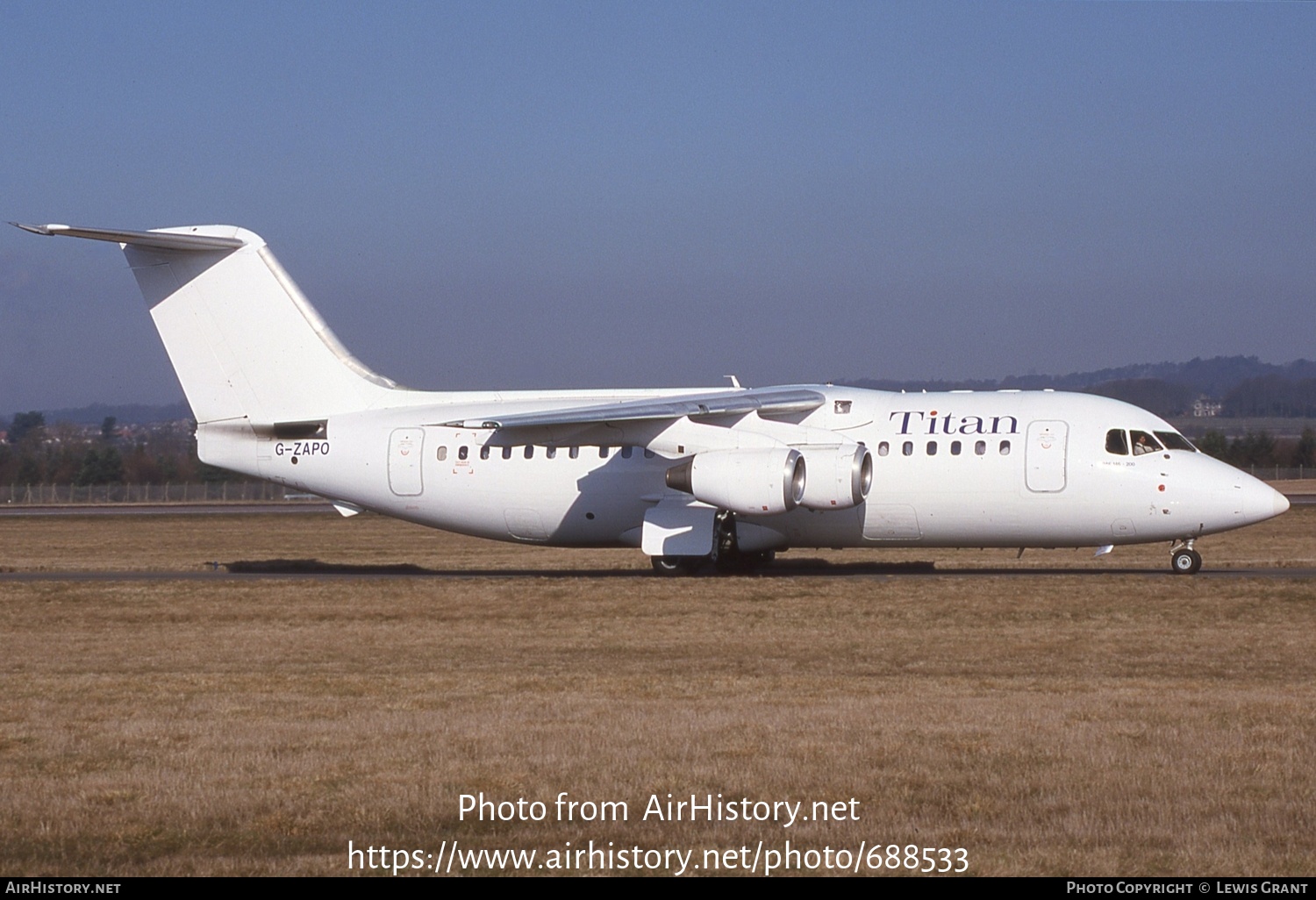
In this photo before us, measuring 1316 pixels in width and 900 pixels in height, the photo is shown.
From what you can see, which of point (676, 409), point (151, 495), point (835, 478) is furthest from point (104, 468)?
point (835, 478)

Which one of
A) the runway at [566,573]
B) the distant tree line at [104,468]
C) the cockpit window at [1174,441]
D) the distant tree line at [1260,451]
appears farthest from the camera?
the distant tree line at [104,468]

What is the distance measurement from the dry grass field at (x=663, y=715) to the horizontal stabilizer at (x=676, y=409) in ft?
8.14

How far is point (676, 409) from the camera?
22.6 m

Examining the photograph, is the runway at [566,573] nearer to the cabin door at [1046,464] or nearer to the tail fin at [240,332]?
the cabin door at [1046,464]

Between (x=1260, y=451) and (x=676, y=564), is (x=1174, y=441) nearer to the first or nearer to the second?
(x=676, y=564)

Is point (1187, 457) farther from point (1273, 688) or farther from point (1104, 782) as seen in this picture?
point (1104, 782)

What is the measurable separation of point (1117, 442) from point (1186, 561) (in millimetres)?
2097

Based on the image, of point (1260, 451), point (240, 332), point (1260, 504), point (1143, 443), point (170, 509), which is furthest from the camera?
point (1260, 451)

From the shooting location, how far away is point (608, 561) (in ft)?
96.2

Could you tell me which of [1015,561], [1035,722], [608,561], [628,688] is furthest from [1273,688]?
[608,561]

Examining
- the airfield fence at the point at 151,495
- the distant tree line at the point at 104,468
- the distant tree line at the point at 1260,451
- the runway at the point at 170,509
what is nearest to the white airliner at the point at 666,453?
the runway at the point at 170,509

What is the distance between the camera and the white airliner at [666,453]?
73.3ft

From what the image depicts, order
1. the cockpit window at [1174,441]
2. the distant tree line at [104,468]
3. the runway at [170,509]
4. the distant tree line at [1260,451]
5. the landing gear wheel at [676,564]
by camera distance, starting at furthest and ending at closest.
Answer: the distant tree line at [104,468] → the distant tree line at [1260,451] → the runway at [170,509] → the landing gear wheel at [676,564] → the cockpit window at [1174,441]
